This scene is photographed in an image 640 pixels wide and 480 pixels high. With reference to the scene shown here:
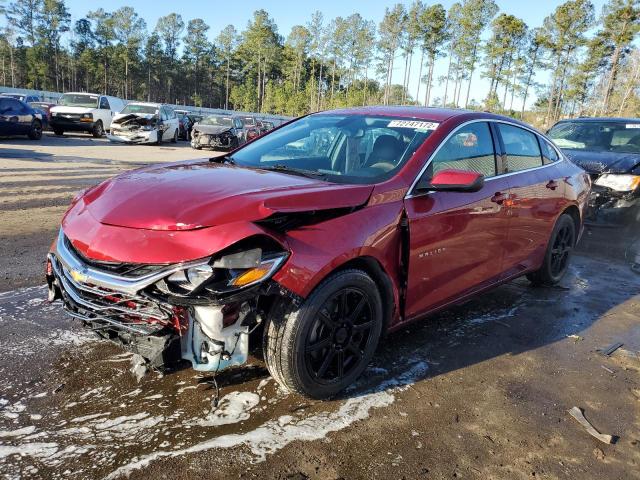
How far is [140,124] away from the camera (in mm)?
20125

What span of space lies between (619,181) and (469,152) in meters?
4.16

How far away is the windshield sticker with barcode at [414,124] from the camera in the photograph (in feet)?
11.6

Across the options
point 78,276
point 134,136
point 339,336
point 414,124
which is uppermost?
point 414,124


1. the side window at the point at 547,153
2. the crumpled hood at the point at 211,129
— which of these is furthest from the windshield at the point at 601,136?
the crumpled hood at the point at 211,129

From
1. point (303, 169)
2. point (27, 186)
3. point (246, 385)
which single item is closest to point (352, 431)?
point (246, 385)

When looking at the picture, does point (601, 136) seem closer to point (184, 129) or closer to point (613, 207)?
point (613, 207)

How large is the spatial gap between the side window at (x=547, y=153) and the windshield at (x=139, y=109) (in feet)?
61.3

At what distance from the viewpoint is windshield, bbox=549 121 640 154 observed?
24.7 ft

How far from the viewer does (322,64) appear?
258 ft

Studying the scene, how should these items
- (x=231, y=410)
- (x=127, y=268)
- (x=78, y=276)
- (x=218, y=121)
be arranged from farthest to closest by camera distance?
(x=218, y=121), (x=231, y=410), (x=78, y=276), (x=127, y=268)

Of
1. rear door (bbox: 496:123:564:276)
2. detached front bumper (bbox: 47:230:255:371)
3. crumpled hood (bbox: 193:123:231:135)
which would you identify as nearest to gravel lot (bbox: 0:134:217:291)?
detached front bumper (bbox: 47:230:255:371)

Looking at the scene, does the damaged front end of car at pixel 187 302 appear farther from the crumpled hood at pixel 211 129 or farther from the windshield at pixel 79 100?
the windshield at pixel 79 100

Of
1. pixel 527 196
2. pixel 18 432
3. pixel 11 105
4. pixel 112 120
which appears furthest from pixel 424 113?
pixel 112 120

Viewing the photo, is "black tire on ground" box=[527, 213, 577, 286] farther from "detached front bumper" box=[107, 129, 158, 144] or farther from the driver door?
"detached front bumper" box=[107, 129, 158, 144]
